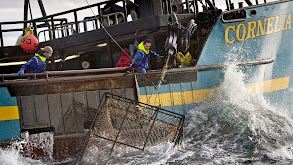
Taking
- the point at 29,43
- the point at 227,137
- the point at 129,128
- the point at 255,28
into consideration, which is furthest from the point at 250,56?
the point at 29,43

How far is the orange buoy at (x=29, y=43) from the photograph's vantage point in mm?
10680

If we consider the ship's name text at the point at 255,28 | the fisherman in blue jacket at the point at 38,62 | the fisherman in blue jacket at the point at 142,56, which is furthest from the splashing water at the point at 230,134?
the fisherman in blue jacket at the point at 38,62

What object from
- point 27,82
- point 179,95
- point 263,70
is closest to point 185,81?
point 179,95

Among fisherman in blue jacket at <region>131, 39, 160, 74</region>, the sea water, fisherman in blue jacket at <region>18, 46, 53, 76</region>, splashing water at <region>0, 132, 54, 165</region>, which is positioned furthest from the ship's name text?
splashing water at <region>0, 132, 54, 165</region>

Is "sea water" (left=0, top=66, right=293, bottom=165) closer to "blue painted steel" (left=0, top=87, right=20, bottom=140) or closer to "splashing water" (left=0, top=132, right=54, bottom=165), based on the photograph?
"splashing water" (left=0, top=132, right=54, bottom=165)

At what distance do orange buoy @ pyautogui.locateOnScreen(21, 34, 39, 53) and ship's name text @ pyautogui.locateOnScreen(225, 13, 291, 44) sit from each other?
15.5 feet

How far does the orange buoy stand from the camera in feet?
35.0

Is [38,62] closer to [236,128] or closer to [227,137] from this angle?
[227,137]

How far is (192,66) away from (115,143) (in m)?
2.31

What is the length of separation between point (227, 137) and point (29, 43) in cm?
551

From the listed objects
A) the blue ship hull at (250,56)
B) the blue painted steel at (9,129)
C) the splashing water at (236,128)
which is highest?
the blue ship hull at (250,56)

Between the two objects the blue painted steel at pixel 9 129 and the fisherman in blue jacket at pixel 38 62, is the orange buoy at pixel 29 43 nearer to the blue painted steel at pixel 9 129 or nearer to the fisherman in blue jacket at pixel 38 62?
the fisherman in blue jacket at pixel 38 62

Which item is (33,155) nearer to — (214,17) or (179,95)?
(179,95)

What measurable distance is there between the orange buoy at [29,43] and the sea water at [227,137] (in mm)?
4546
